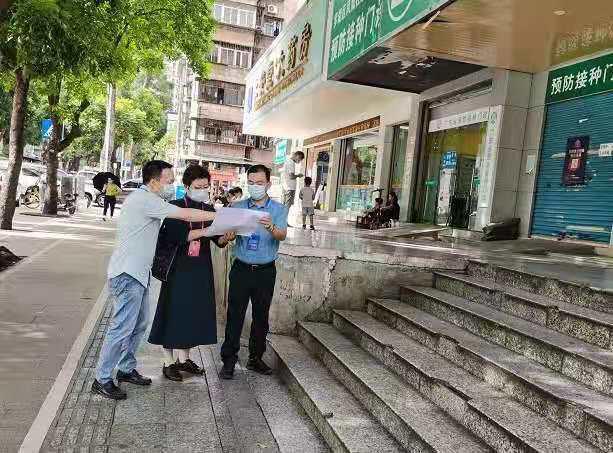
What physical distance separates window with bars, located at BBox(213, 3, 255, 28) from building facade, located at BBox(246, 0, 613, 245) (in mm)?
34812

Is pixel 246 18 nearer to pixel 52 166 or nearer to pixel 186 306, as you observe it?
pixel 52 166

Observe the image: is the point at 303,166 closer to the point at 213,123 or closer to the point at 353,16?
the point at 353,16

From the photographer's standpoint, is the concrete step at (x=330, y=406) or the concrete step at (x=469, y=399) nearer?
the concrete step at (x=469, y=399)

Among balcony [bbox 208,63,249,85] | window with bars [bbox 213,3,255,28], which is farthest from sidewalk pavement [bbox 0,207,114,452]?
window with bars [bbox 213,3,255,28]

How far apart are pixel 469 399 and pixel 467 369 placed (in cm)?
62

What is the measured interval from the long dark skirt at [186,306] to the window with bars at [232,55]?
149ft

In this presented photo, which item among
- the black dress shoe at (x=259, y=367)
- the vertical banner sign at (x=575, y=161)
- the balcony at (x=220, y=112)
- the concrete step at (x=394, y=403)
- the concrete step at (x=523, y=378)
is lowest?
the black dress shoe at (x=259, y=367)

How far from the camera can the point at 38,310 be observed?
270 inches

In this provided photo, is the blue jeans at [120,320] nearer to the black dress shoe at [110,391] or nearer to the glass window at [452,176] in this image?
the black dress shoe at [110,391]

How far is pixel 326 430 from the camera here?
379 cm

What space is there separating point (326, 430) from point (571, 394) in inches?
60.5

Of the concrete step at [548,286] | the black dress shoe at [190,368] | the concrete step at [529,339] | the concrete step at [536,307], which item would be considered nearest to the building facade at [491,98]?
the concrete step at [548,286]

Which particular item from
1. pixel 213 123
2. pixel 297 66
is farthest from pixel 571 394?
pixel 213 123

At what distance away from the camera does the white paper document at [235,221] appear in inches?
170
